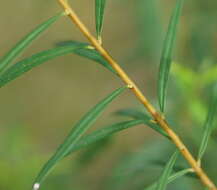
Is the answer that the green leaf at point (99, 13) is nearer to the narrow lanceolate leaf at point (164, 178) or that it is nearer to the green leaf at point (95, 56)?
the green leaf at point (95, 56)

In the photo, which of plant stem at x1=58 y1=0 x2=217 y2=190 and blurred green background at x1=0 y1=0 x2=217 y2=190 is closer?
plant stem at x1=58 y1=0 x2=217 y2=190

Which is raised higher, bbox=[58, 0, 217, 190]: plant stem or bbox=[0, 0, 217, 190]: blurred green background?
bbox=[58, 0, 217, 190]: plant stem

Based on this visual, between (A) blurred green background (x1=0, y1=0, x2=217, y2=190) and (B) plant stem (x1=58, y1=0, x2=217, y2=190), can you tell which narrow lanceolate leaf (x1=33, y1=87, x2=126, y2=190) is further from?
(A) blurred green background (x1=0, y1=0, x2=217, y2=190)

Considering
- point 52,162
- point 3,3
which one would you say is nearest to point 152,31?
point 52,162

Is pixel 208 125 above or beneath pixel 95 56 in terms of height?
beneath

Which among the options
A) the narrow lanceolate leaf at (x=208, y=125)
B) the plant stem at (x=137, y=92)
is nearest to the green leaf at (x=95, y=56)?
the plant stem at (x=137, y=92)

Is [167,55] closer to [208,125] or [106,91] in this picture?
[208,125]

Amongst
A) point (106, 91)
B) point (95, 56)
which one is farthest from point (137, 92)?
point (106, 91)

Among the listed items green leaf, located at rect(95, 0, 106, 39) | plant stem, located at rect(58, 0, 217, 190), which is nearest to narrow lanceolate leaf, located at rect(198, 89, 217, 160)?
plant stem, located at rect(58, 0, 217, 190)
